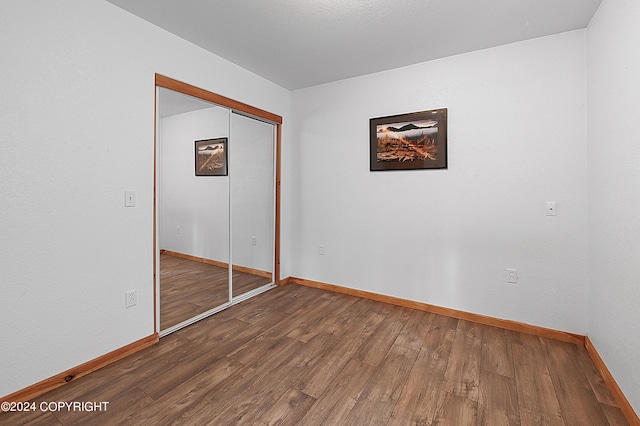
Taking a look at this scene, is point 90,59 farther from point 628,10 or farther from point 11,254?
point 628,10

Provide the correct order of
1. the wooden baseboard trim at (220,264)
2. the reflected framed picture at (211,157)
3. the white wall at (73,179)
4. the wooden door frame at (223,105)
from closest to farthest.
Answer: the white wall at (73,179)
the wooden door frame at (223,105)
the wooden baseboard trim at (220,264)
the reflected framed picture at (211,157)

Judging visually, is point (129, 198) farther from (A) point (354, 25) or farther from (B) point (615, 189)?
(B) point (615, 189)

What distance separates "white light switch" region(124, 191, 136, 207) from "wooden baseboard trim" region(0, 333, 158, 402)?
1.07 m

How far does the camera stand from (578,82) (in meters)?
2.37

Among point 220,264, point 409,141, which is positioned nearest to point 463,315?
point 409,141

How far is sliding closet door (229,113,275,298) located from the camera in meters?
3.21

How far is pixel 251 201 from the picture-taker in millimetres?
3453

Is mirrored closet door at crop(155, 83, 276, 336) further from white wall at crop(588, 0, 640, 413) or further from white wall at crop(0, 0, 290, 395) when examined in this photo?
white wall at crop(588, 0, 640, 413)

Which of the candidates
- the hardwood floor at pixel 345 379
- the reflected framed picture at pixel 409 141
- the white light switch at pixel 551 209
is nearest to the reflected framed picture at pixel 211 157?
the hardwood floor at pixel 345 379

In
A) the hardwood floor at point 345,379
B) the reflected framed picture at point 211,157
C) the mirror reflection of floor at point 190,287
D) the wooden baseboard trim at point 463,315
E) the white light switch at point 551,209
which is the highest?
the reflected framed picture at point 211,157

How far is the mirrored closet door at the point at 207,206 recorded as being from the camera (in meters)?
2.58

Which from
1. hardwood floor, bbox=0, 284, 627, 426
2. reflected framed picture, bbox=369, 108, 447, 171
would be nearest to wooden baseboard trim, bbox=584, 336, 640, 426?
hardwood floor, bbox=0, 284, 627, 426

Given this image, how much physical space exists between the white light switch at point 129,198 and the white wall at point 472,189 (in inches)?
81.1

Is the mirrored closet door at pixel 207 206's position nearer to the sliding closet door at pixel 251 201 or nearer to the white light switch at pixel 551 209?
the sliding closet door at pixel 251 201
